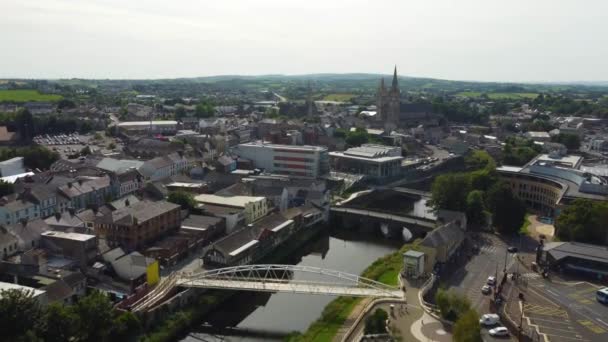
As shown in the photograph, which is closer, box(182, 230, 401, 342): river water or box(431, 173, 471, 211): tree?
box(182, 230, 401, 342): river water

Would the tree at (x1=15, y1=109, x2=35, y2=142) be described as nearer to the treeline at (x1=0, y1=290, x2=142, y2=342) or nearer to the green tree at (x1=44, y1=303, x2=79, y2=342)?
the treeline at (x1=0, y1=290, x2=142, y2=342)

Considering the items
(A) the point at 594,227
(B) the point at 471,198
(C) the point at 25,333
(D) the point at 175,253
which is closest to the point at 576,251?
(A) the point at 594,227

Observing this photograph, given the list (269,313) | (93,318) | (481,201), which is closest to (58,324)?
(93,318)

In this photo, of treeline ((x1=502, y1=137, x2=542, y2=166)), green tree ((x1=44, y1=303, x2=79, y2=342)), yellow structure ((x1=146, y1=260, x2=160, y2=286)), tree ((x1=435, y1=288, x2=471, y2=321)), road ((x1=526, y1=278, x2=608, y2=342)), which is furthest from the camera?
treeline ((x1=502, y1=137, x2=542, y2=166))

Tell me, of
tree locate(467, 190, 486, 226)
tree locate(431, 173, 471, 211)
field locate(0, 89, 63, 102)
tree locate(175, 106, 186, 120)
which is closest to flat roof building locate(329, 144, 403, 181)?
tree locate(431, 173, 471, 211)

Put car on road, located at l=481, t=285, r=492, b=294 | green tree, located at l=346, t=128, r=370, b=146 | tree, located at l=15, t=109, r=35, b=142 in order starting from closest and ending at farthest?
car on road, located at l=481, t=285, r=492, b=294
tree, located at l=15, t=109, r=35, b=142
green tree, located at l=346, t=128, r=370, b=146

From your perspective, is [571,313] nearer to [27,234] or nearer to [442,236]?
[442,236]
